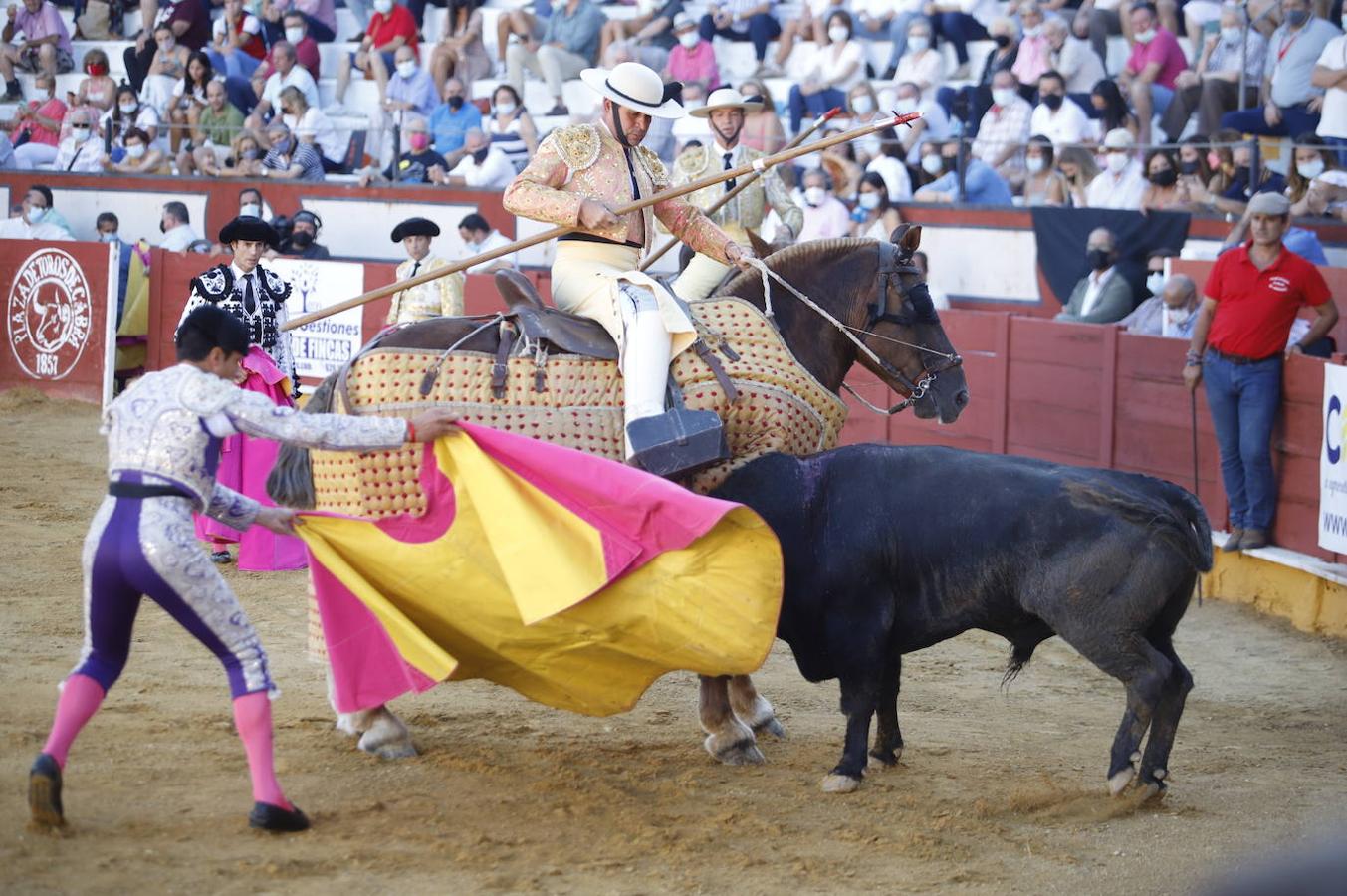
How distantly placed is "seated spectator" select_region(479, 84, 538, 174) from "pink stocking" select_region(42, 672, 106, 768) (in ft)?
33.3

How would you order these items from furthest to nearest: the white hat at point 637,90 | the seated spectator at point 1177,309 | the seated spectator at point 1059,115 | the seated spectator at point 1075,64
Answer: the seated spectator at point 1075,64
the seated spectator at point 1059,115
the seated spectator at point 1177,309
the white hat at point 637,90

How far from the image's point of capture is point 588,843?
14.0ft

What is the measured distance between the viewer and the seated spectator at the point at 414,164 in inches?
568

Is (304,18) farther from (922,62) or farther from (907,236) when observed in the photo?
(907,236)

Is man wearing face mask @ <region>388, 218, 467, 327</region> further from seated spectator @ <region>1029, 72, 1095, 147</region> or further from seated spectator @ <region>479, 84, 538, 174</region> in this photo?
seated spectator @ <region>479, 84, 538, 174</region>

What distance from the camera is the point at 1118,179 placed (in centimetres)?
1060

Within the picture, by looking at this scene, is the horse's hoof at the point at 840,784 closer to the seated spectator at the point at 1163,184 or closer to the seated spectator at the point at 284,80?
the seated spectator at the point at 1163,184

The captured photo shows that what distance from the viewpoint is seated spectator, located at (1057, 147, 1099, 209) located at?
10.9m

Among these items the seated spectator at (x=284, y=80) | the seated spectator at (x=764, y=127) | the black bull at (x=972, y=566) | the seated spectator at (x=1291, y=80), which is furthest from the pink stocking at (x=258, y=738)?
the seated spectator at (x=284, y=80)

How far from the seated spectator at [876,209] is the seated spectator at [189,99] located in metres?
7.56

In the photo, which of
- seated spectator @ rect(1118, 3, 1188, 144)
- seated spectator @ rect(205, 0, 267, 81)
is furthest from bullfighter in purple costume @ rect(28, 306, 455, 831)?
seated spectator @ rect(205, 0, 267, 81)

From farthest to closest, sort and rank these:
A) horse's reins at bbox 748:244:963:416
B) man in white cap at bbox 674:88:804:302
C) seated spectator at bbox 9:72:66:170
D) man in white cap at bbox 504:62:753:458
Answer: seated spectator at bbox 9:72:66:170
man in white cap at bbox 674:88:804:302
horse's reins at bbox 748:244:963:416
man in white cap at bbox 504:62:753:458

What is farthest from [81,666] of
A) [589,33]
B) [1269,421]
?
[589,33]

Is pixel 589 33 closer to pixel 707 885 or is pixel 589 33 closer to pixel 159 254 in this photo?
pixel 159 254
